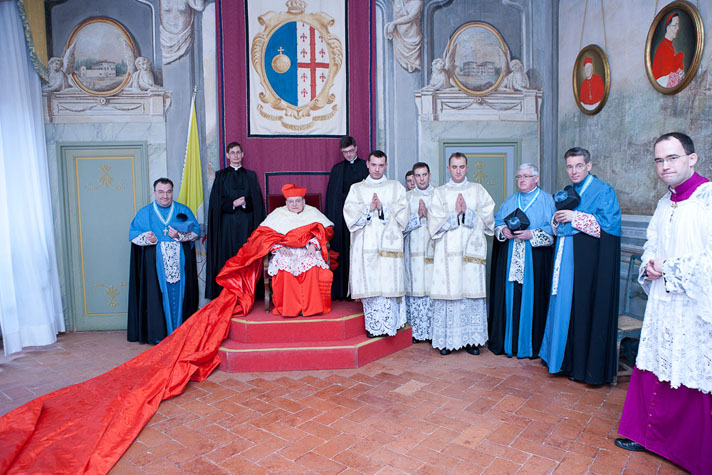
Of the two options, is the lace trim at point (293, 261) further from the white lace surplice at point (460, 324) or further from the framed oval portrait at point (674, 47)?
the framed oval portrait at point (674, 47)

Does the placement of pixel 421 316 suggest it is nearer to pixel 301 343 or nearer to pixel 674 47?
pixel 301 343

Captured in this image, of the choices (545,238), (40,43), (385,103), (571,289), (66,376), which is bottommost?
(66,376)

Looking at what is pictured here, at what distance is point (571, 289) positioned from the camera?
13.5 ft

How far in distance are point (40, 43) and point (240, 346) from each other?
442 cm

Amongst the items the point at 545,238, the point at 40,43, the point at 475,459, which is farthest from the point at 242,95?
the point at 475,459

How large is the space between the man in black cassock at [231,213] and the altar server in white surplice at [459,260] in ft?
7.38

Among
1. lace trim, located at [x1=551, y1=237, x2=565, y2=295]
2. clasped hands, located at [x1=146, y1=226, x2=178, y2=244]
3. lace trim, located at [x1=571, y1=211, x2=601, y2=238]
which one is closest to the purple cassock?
lace trim, located at [x1=571, y1=211, x2=601, y2=238]

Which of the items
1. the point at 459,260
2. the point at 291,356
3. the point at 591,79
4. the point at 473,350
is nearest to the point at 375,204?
the point at 459,260

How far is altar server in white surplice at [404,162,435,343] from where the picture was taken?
201 inches

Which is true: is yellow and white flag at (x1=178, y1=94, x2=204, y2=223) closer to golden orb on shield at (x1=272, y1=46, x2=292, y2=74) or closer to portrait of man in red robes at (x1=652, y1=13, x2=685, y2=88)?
golden orb on shield at (x1=272, y1=46, x2=292, y2=74)

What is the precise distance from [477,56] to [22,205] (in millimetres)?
5855

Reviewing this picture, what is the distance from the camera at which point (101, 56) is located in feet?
19.9

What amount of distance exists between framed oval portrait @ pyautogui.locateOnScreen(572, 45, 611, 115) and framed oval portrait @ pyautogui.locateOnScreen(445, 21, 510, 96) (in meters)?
0.95

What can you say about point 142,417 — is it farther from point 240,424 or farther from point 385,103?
point 385,103
